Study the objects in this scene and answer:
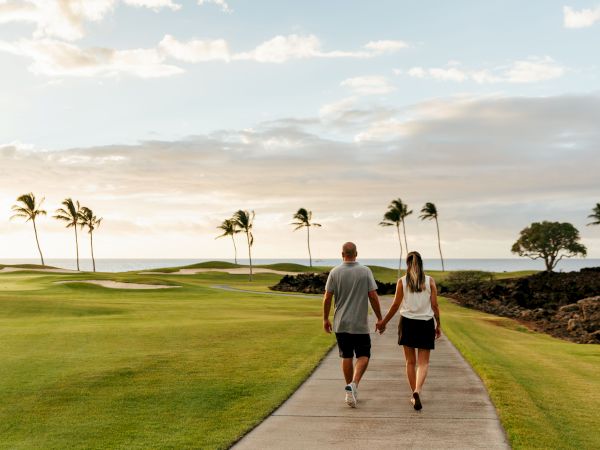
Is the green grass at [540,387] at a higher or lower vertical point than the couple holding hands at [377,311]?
lower

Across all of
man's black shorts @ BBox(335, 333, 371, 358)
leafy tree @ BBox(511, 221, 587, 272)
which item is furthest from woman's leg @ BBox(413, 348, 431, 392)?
leafy tree @ BBox(511, 221, 587, 272)

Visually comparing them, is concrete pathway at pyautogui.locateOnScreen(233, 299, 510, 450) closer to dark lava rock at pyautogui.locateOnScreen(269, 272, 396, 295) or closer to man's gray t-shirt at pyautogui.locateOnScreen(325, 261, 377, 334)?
man's gray t-shirt at pyautogui.locateOnScreen(325, 261, 377, 334)

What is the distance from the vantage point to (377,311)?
10617 mm

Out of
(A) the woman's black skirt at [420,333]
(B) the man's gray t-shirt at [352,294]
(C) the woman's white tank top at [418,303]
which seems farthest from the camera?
(B) the man's gray t-shirt at [352,294]

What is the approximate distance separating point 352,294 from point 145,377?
526 centimetres

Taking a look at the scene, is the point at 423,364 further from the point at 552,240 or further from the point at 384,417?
the point at 552,240

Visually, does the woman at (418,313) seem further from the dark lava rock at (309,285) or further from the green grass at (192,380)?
the dark lava rock at (309,285)

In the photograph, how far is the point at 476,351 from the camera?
17.2 metres

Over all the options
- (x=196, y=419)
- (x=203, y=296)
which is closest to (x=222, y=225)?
(x=203, y=296)

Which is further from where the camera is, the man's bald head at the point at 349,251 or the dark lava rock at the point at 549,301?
the dark lava rock at the point at 549,301

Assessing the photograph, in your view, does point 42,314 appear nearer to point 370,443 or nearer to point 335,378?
point 335,378

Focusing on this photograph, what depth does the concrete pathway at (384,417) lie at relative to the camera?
8.40 meters

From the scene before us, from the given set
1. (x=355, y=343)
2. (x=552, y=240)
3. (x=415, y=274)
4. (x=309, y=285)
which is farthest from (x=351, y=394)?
(x=552, y=240)

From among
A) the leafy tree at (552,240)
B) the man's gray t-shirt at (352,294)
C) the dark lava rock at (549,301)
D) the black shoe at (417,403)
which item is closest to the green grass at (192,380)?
the black shoe at (417,403)
